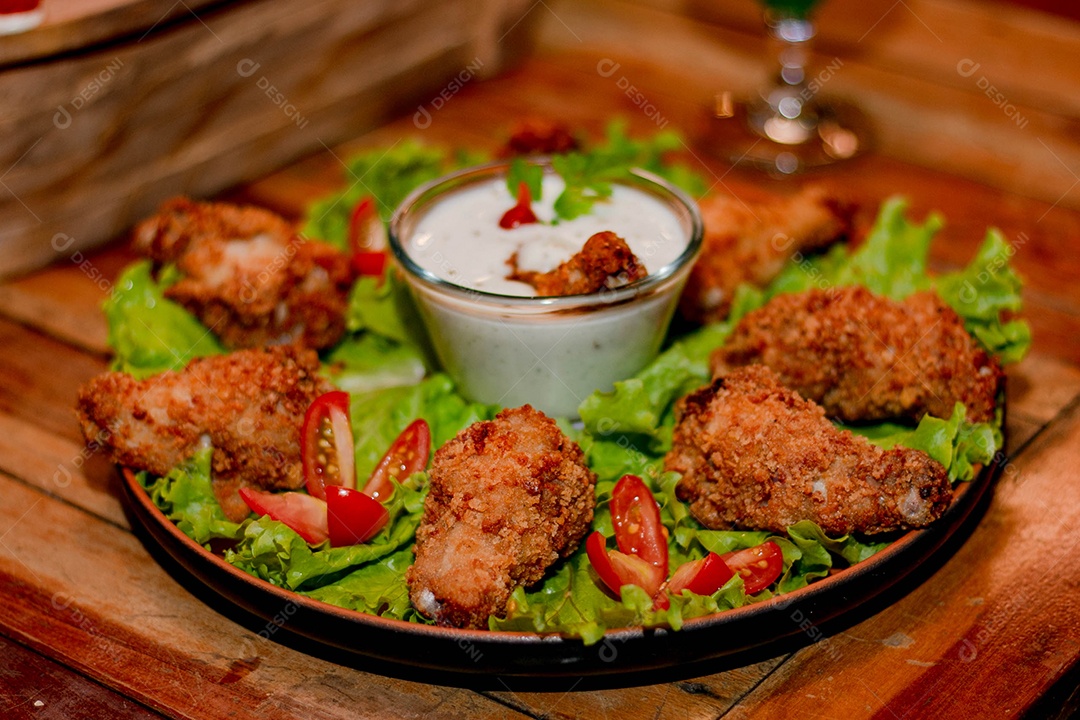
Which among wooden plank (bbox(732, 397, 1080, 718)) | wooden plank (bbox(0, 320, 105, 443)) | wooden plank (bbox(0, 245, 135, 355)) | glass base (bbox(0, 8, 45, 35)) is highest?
glass base (bbox(0, 8, 45, 35))

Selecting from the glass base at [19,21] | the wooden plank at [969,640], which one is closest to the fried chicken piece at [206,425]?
the wooden plank at [969,640]

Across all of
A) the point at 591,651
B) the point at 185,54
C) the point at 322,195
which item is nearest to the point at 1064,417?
the point at 591,651

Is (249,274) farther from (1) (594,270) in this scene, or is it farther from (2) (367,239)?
(1) (594,270)

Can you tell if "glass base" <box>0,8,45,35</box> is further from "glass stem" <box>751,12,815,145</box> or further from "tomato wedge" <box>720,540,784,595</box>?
"glass stem" <box>751,12,815,145</box>

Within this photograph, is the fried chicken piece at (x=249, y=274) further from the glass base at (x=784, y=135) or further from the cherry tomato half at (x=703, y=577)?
the glass base at (x=784, y=135)

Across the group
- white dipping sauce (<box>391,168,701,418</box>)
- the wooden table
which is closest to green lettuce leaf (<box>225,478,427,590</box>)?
the wooden table

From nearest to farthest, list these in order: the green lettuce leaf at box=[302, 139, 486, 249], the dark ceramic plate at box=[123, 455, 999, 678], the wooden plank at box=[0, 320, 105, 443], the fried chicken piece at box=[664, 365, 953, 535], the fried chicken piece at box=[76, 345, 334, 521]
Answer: the dark ceramic plate at box=[123, 455, 999, 678] < the fried chicken piece at box=[664, 365, 953, 535] < the fried chicken piece at box=[76, 345, 334, 521] < the wooden plank at box=[0, 320, 105, 443] < the green lettuce leaf at box=[302, 139, 486, 249]
